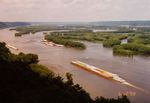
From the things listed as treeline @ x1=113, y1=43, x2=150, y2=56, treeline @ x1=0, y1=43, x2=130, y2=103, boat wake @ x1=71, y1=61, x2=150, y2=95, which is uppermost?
treeline @ x1=0, y1=43, x2=130, y2=103

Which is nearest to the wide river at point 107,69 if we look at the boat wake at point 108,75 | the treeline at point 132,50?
the boat wake at point 108,75

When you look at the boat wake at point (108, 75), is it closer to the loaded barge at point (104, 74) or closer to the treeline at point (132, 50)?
the loaded barge at point (104, 74)

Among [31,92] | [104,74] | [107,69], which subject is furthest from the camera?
[107,69]

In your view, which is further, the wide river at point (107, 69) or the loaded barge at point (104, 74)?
the loaded barge at point (104, 74)

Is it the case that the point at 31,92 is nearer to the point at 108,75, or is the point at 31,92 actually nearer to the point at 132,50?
the point at 108,75

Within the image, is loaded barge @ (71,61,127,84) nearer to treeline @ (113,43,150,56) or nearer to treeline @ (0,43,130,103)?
treeline @ (0,43,130,103)

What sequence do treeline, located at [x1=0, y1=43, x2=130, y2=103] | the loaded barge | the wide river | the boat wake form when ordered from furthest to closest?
the loaded barge, the boat wake, the wide river, treeline, located at [x1=0, y1=43, x2=130, y2=103]

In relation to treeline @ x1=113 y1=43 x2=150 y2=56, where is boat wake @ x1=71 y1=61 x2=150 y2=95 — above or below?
above

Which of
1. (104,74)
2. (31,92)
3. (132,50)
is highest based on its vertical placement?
(31,92)

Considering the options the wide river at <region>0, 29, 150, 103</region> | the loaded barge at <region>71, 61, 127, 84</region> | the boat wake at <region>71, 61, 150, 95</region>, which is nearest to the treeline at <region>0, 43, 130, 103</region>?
the wide river at <region>0, 29, 150, 103</region>

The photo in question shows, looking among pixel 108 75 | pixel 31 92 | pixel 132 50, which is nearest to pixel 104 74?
pixel 108 75

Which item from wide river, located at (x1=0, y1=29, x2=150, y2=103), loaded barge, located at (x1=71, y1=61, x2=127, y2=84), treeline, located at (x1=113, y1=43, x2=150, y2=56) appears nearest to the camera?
wide river, located at (x1=0, y1=29, x2=150, y2=103)

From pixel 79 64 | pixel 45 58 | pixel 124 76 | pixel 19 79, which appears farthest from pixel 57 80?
pixel 45 58
